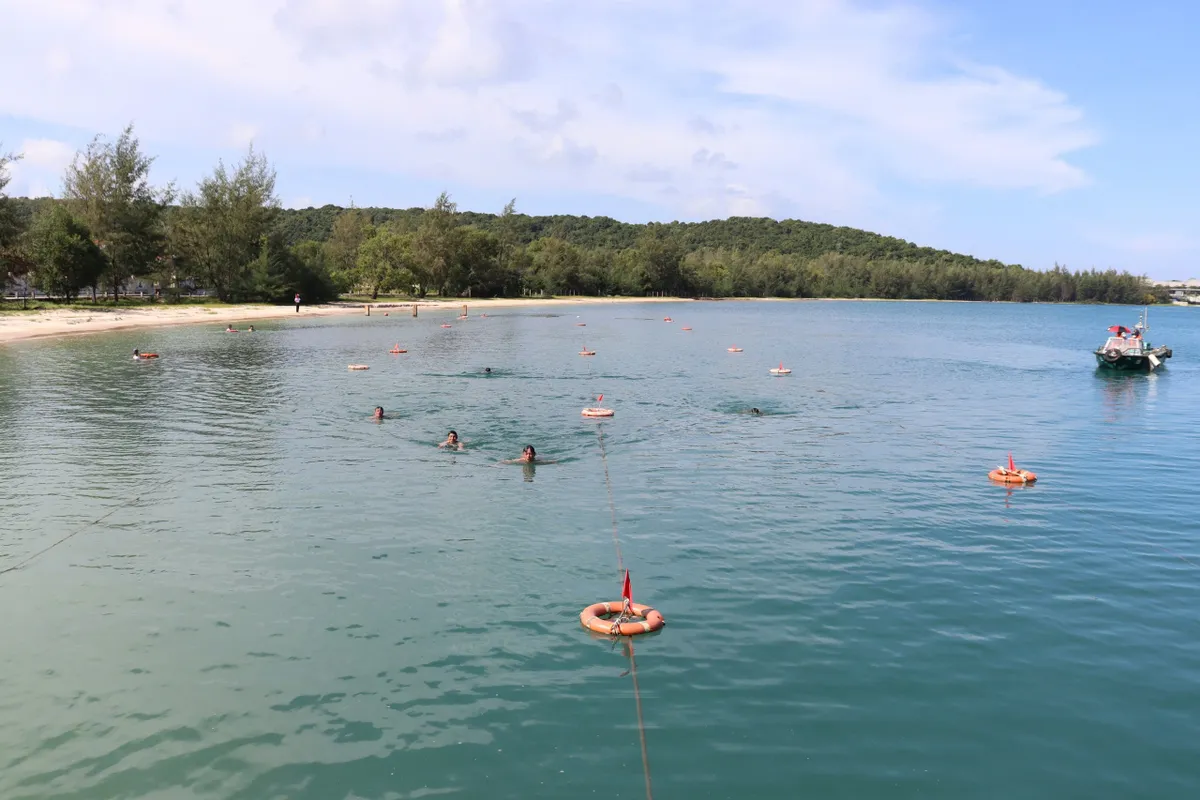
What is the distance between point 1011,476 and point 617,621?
1763 centimetres

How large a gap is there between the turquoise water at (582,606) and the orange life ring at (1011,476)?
2.07 feet

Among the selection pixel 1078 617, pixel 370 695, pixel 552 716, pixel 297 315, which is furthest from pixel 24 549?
pixel 297 315

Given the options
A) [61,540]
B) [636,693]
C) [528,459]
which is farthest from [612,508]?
[61,540]

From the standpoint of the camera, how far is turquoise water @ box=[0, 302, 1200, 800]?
40.3 ft

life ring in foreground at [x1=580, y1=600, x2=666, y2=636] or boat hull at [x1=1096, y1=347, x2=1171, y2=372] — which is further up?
boat hull at [x1=1096, y1=347, x2=1171, y2=372]

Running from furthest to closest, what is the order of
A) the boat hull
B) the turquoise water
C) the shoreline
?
the shoreline
the boat hull
the turquoise water

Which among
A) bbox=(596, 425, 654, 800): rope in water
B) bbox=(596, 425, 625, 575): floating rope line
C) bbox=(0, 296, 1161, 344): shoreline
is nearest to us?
bbox=(596, 425, 654, 800): rope in water

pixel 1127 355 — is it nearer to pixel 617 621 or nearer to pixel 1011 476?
pixel 1011 476

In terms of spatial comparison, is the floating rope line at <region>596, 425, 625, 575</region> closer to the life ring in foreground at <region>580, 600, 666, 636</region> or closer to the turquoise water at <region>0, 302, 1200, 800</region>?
the turquoise water at <region>0, 302, 1200, 800</region>

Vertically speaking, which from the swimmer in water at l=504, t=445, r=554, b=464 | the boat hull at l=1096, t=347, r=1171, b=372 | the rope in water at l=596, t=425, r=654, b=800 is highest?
the boat hull at l=1096, t=347, r=1171, b=372

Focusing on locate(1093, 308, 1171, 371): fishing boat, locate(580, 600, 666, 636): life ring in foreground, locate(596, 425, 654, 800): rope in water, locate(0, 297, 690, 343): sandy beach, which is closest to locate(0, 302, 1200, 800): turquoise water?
locate(596, 425, 654, 800): rope in water

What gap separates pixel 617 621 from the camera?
16.1m

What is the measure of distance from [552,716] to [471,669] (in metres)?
2.08

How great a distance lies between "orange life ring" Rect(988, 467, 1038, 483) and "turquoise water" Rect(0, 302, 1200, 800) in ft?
2.07
